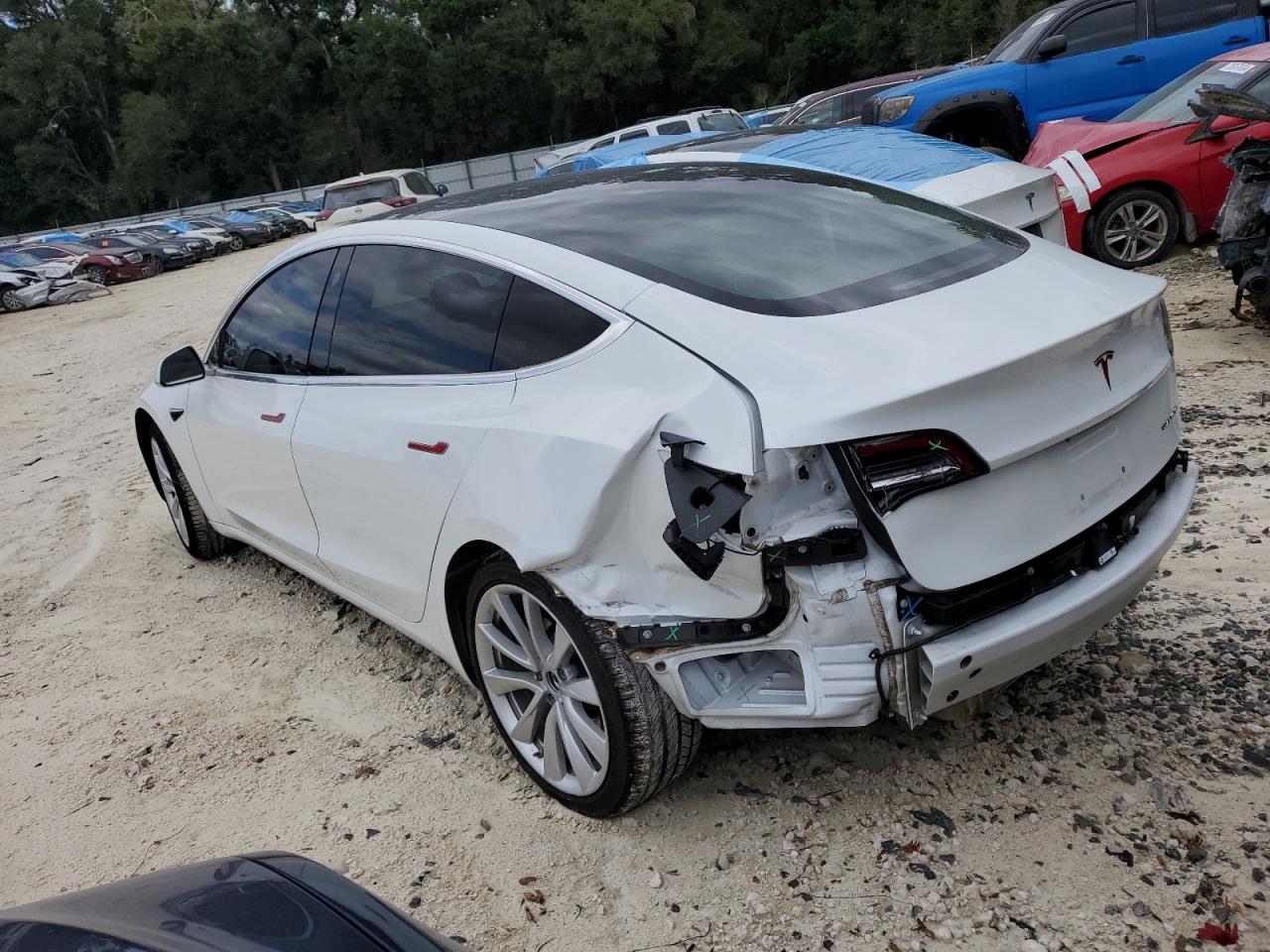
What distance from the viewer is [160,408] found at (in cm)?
485

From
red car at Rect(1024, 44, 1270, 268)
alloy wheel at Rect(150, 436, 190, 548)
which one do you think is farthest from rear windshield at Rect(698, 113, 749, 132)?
alloy wheel at Rect(150, 436, 190, 548)

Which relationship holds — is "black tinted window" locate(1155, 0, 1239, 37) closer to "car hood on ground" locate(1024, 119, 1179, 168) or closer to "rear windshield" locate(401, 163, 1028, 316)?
"car hood on ground" locate(1024, 119, 1179, 168)

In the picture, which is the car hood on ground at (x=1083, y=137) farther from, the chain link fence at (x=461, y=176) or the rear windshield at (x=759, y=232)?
the chain link fence at (x=461, y=176)

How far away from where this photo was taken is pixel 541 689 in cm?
279

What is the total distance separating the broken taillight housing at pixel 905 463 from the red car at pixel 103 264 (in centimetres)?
2576

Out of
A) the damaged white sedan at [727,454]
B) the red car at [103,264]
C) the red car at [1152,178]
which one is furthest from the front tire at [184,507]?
the red car at [103,264]

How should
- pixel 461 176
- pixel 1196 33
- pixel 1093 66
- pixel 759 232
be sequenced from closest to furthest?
1. pixel 759 232
2. pixel 1196 33
3. pixel 1093 66
4. pixel 461 176

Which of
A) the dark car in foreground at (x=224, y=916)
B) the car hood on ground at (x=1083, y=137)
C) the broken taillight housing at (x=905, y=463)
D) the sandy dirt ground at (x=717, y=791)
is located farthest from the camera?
the car hood on ground at (x=1083, y=137)

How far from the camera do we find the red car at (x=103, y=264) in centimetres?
2450

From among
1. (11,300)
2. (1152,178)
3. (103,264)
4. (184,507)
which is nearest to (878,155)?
(1152,178)

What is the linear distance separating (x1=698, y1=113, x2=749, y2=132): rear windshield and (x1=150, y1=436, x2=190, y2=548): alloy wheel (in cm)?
1593

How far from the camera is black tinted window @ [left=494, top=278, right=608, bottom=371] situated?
8.44 ft

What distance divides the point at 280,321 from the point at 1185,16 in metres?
9.48

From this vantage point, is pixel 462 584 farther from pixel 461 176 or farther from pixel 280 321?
pixel 461 176
